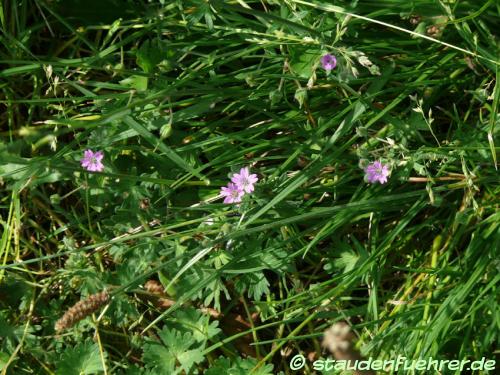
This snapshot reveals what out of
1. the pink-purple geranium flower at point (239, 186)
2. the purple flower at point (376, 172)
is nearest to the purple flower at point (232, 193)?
the pink-purple geranium flower at point (239, 186)

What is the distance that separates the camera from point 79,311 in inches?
76.1

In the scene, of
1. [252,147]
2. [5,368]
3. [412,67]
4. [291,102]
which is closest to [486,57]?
[412,67]

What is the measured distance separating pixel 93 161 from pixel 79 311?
1.73ft

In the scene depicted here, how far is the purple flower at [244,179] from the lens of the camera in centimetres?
218

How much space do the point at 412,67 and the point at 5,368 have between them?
5.45 feet

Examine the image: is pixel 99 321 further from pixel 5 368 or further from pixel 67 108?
pixel 67 108

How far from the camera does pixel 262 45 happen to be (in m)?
2.25

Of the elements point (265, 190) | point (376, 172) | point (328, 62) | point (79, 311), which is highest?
point (328, 62)

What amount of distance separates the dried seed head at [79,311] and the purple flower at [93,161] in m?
0.44

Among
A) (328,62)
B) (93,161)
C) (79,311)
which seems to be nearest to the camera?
(79,311)

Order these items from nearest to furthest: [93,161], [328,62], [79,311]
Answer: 1. [79,311]
2. [328,62]
3. [93,161]

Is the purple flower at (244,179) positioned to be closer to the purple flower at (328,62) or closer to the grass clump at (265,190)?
the grass clump at (265,190)

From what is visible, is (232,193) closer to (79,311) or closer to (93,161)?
(93,161)

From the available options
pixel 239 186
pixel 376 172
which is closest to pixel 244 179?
pixel 239 186
